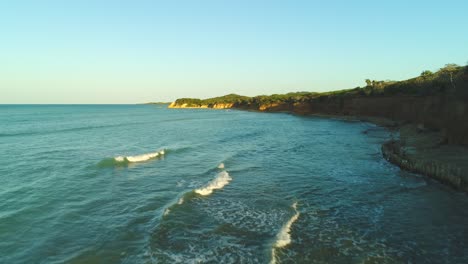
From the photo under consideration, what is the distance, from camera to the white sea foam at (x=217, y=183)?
17203 mm

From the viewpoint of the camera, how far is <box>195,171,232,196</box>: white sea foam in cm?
1720

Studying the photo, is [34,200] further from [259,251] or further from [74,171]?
[259,251]

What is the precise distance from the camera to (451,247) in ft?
34.7

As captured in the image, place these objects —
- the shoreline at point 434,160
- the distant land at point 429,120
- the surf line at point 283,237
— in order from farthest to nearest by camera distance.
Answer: the distant land at point 429,120, the shoreline at point 434,160, the surf line at point 283,237

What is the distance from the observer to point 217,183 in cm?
1888

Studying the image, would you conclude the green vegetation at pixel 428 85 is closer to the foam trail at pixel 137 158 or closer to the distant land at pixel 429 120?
the distant land at pixel 429 120

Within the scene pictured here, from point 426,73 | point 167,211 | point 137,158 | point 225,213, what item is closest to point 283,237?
point 225,213

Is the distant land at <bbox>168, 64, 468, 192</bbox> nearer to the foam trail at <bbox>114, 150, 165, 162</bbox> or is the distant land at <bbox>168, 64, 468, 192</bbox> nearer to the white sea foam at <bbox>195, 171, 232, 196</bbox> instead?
the white sea foam at <bbox>195, 171, 232, 196</bbox>

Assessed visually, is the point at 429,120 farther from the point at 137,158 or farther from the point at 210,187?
the point at 137,158

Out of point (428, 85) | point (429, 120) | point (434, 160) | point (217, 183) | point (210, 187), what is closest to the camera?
point (210, 187)

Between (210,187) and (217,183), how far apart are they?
988 mm

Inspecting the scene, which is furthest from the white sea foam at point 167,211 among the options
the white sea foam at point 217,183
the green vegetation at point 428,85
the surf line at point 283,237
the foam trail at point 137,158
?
the green vegetation at point 428,85

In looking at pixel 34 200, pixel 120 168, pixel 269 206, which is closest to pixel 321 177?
pixel 269 206

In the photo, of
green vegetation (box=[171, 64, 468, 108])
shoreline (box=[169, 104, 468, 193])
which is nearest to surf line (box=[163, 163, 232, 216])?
shoreline (box=[169, 104, 468, 193])
